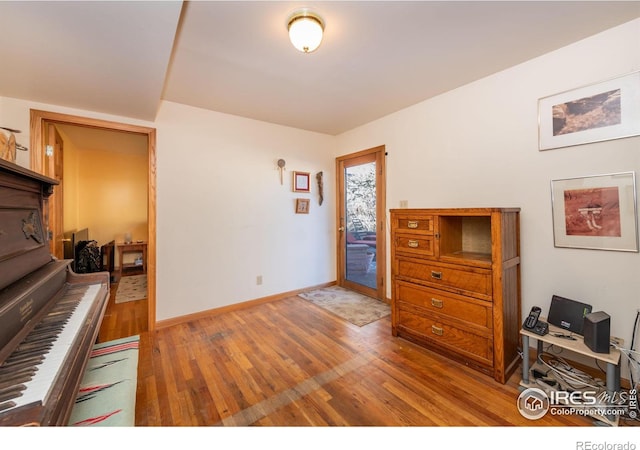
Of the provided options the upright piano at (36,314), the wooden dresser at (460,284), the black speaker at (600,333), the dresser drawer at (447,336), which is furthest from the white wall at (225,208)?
the black speaker at (600,333)

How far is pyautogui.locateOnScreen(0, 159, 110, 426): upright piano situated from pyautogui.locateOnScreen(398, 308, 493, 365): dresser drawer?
2.25 m

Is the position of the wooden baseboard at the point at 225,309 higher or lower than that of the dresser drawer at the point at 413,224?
lower

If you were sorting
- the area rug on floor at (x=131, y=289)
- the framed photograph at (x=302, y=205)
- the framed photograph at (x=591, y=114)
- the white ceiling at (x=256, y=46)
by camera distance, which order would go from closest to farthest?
the white ceiling at (x=256, y=46), the framed photograph at (x=591, y=114), the area rug on floor at (x=131, y=289), the framed photograph at (x=302, y=205)

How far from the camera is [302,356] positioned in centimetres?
220

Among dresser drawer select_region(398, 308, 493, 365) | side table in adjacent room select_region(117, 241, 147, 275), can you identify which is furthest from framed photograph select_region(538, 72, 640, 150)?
side table in adjacent room select_region(117, 241, 147, 275)

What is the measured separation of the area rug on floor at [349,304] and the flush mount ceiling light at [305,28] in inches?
100

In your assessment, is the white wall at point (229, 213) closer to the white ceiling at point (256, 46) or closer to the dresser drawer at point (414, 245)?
the white ceiling at point (256, 46)

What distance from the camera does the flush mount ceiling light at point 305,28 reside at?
158cm

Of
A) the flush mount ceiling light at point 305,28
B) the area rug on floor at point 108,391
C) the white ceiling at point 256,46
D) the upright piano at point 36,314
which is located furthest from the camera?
the flush mount ceiling light at point 305,28

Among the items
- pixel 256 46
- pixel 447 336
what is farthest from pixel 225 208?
pixel 447 336

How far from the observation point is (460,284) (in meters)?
2.04

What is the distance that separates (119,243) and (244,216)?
347cm

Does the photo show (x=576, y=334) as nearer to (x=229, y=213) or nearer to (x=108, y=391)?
(x=108, y=391)
